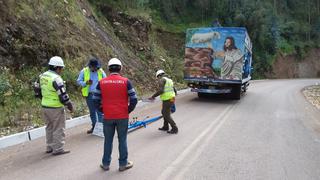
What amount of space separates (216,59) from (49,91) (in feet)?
36.0

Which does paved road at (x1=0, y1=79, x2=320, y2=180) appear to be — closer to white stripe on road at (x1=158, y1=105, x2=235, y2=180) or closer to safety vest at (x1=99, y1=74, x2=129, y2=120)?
white stripe on road at (x1=158, y1=105, x2=235, y2=180)

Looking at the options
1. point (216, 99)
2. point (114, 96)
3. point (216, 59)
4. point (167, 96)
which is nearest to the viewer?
point (114, 96)

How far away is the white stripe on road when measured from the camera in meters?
6.48

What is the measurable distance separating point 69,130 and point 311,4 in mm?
69541

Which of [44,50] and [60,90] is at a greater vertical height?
[44,50]

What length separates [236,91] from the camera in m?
18.0

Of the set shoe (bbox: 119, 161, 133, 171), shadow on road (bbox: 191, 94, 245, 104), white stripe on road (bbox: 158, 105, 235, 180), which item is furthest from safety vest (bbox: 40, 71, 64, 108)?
shadow on road (bbox: 191, 94, 245, 104)

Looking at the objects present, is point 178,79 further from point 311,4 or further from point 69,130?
point 311,4

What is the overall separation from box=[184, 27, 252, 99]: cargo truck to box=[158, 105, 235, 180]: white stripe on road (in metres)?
5.32

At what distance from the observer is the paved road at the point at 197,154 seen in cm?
645

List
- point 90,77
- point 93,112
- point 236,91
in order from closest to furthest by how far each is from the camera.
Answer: point 90,77, point 93,112, point 236,91

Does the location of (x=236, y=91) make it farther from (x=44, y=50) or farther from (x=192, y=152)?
(x=192, y=152)

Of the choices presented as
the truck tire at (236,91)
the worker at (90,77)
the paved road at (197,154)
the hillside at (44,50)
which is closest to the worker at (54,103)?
the paved road at (197,154)

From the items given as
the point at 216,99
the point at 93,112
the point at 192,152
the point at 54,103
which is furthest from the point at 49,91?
the point at 216,99
